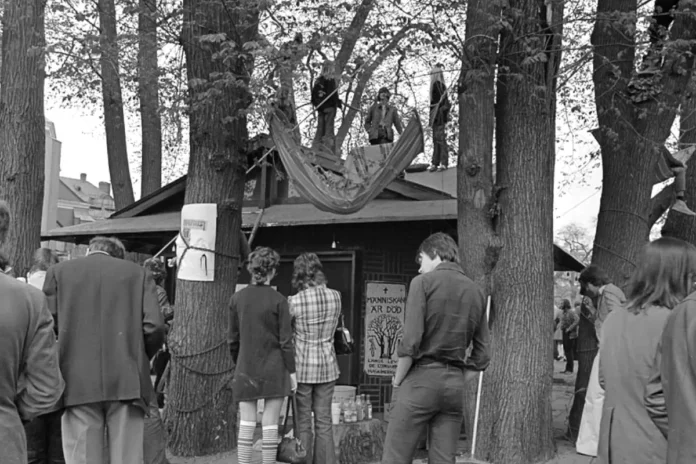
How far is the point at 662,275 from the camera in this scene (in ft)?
10.5

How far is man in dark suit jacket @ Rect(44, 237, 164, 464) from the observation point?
177 inches

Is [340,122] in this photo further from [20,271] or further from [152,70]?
[20,271]

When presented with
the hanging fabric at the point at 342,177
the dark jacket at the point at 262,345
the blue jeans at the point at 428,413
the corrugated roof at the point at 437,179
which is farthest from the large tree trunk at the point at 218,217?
the corrugated roof at the point at 437,179

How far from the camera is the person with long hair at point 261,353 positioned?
582 centimetres

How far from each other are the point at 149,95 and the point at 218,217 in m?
4.37

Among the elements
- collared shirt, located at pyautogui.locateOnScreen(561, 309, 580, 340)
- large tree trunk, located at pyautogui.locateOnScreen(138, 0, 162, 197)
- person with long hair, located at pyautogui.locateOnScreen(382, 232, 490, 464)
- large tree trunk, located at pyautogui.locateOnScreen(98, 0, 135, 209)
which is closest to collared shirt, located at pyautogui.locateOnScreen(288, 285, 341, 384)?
person with long hair, located at pyautogui.locateOnScreen(382, 232, 490, 464)

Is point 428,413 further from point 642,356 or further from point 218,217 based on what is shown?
point 218,217

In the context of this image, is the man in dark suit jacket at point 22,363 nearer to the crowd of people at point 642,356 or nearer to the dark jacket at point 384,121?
the crowd of people at point 642,356

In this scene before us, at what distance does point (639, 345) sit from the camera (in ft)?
10.3

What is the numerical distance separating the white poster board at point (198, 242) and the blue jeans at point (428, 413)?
3.61 metres

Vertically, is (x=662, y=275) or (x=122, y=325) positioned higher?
(x=662, y=275)

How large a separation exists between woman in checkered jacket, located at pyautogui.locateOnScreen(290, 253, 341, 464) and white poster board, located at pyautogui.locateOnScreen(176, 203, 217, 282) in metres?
1.74

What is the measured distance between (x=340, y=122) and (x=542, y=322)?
1053 centimetres

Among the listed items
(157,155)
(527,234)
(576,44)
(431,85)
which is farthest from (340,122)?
(527,234)
